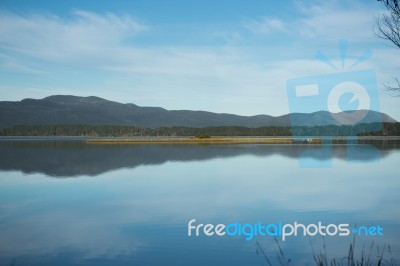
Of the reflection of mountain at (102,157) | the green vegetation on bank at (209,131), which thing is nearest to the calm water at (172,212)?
the reflection of mountain at (102,157)

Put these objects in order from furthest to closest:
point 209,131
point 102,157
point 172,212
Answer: point 209,131
point 102,157
point 172,212

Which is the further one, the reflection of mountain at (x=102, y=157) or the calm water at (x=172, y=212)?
the reflection of mountain at (x=102, y=157)

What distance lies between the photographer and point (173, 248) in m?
5.44

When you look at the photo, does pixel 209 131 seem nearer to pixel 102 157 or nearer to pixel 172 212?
pixel 102 157

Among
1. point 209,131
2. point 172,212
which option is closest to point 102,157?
point 172,212

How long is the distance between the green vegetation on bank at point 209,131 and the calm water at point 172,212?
211ft

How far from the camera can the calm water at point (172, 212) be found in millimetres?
5227

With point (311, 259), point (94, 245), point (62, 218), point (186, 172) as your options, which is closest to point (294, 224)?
point (311, 259)

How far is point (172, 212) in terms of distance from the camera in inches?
305

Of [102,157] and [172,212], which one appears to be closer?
[172,212]

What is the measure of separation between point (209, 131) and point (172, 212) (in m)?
83.4

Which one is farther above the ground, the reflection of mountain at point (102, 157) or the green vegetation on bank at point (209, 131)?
the green vegetation on bank at point (209, 131)

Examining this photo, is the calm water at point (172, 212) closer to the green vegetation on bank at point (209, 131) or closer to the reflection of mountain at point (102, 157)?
the reflection of mountain at point (102, 157)

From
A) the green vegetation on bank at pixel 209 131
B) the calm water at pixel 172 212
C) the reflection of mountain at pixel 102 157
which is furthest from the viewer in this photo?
the green vegetation on bank at pixel 209 131
